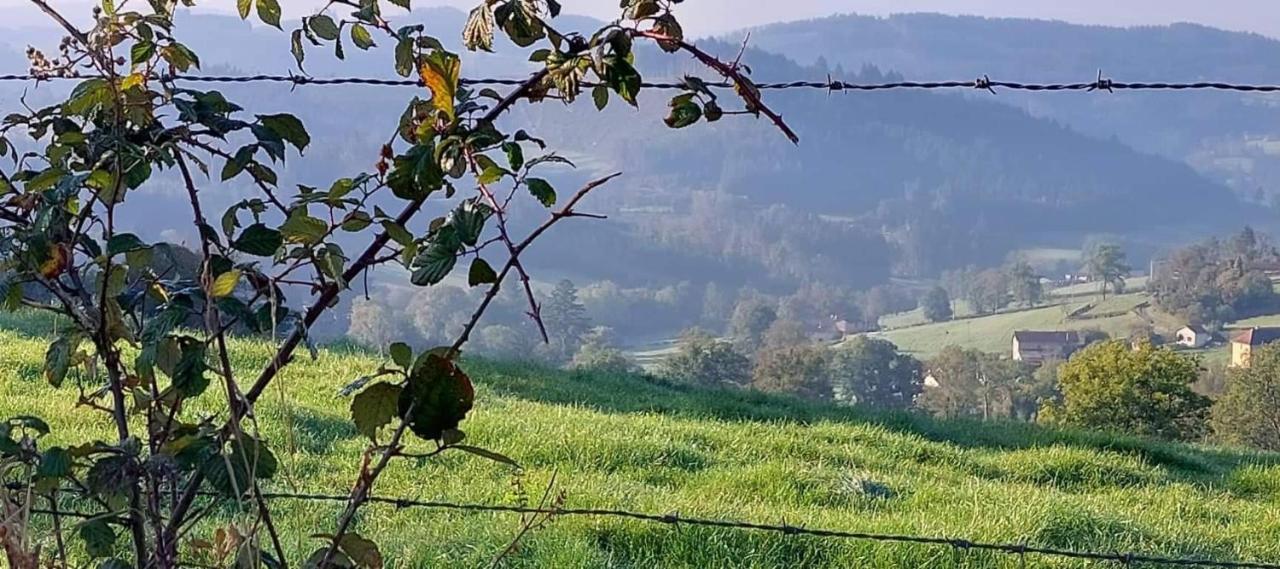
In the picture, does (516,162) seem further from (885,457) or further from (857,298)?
(857,298)

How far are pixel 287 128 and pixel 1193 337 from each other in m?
38.0

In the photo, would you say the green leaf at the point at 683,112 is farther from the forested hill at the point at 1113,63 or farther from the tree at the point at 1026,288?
the forested hill at the point at 1113,63

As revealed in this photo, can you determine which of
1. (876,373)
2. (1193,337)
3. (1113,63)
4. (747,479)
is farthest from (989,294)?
(747,479)

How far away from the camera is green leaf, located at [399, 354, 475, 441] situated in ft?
4.72

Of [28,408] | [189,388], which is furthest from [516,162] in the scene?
[28,408]

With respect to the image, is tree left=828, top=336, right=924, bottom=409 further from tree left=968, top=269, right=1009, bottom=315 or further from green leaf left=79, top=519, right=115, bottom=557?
tree left=968, top=269, right=1009, bottom=315

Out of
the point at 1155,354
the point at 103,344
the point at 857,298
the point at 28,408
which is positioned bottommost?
the point at 857,298

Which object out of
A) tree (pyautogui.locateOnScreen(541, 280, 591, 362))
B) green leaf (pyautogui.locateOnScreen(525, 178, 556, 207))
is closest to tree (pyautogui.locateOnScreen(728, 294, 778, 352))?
tree (pyautogui.locateOnScreen(541, 280, 591, 362))

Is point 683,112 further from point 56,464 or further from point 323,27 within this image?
point 56,464

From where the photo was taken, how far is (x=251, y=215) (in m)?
1.64

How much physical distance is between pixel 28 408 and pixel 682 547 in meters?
3.46

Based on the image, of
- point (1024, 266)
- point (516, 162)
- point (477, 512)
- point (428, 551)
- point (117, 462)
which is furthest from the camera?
point (1024, 266)

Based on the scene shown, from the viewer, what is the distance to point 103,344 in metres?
1.59

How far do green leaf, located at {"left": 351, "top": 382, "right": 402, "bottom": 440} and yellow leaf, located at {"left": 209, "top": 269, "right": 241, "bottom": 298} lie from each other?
20 cm
